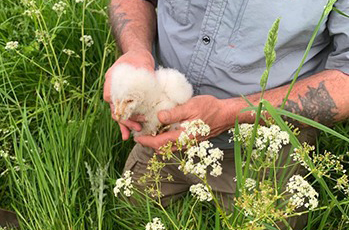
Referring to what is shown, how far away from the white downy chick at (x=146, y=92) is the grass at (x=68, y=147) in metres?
0.32

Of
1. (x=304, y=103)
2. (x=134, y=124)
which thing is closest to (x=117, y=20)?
(x=134, y=124)

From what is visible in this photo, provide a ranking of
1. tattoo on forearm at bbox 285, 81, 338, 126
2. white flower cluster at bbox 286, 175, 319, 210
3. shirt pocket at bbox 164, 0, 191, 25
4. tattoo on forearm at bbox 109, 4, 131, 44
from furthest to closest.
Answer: tattoo on forearm at bbox 109, 4, 131, 44
shirt pocket at bbox 164, 0, 191, 25
tattoo on forearm at bbox 285, 81, 338, 126
white flower cluster at bbox 286, 175, 319, 210

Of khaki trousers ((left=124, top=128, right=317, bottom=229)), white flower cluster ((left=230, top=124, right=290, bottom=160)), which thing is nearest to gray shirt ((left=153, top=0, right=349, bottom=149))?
khaki trousers ((left=124, top=128, right=317, bottom=229))

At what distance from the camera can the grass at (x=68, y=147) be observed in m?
2.07

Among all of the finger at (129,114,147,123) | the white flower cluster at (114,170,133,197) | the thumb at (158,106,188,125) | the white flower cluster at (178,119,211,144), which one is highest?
the white flower cluster at (178,119,211,144)

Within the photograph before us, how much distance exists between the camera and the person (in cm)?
183

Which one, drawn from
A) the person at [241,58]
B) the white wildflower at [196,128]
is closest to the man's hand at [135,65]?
the person at [241,58]

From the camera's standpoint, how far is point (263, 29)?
6.17ft

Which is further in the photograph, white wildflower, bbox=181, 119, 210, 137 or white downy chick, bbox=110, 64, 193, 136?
white downy chick, bbox=110, 64, 193, 136

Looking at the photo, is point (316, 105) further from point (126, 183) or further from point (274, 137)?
point (126, 183)

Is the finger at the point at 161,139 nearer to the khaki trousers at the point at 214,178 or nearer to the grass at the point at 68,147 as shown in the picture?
the grass at the point at 68,147

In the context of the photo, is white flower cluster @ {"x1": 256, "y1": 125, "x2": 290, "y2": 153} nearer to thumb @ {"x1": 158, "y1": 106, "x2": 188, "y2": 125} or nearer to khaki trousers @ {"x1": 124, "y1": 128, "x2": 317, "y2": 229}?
thumb @ {"x1": 158, "y1": 106, "x2": 188, "y2": 125}

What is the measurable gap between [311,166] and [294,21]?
807 mm

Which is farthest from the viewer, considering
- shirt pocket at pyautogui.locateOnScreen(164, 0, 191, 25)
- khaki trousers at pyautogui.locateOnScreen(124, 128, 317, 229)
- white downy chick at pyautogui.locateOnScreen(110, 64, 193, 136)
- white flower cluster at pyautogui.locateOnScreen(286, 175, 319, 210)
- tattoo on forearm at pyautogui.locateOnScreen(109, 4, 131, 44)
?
tattoo on forearm at pyautogui.locateOnScreen(109, 4, 131, 44)
